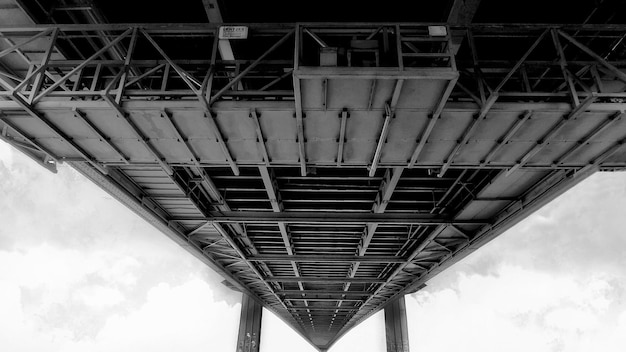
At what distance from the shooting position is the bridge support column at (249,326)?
89.5 feet

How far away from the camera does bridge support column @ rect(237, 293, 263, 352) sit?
2729cm

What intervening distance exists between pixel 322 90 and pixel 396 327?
27508mm

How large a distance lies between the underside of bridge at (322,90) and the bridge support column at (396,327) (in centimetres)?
2119

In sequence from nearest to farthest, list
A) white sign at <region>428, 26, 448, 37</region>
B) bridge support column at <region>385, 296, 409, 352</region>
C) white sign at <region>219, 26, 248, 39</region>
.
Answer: white sign at <region>428, 26, 448, 37</region> < white sign at <region>219, 26, 248, 39</region> < bridge support column at <region>385, 296, 409, 352</region>

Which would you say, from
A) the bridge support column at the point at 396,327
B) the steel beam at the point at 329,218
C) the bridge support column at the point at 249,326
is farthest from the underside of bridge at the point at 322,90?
the bridge support column at the point at 396,327

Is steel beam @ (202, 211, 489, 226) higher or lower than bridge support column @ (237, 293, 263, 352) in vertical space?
higher

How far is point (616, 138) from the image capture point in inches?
289

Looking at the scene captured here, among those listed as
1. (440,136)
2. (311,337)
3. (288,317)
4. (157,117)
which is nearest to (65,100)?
(157,117)

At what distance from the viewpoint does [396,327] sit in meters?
29.0

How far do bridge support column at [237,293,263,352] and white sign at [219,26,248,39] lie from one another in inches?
1014

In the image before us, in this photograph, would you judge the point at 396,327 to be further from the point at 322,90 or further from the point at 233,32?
the point at 233,32

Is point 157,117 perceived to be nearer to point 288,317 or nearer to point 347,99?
point 347,99

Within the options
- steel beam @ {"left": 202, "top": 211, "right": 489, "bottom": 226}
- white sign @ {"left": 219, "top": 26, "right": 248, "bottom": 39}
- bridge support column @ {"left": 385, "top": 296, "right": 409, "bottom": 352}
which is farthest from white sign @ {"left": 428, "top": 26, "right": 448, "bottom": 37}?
bridge support column @ {"left": 385, "top": 296, "right": 409, "bottom": 352}

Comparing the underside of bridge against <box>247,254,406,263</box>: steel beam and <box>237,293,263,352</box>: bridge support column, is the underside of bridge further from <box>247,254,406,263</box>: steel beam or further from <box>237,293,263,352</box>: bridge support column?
<box>237,293,263,352</box>: bridge support column
